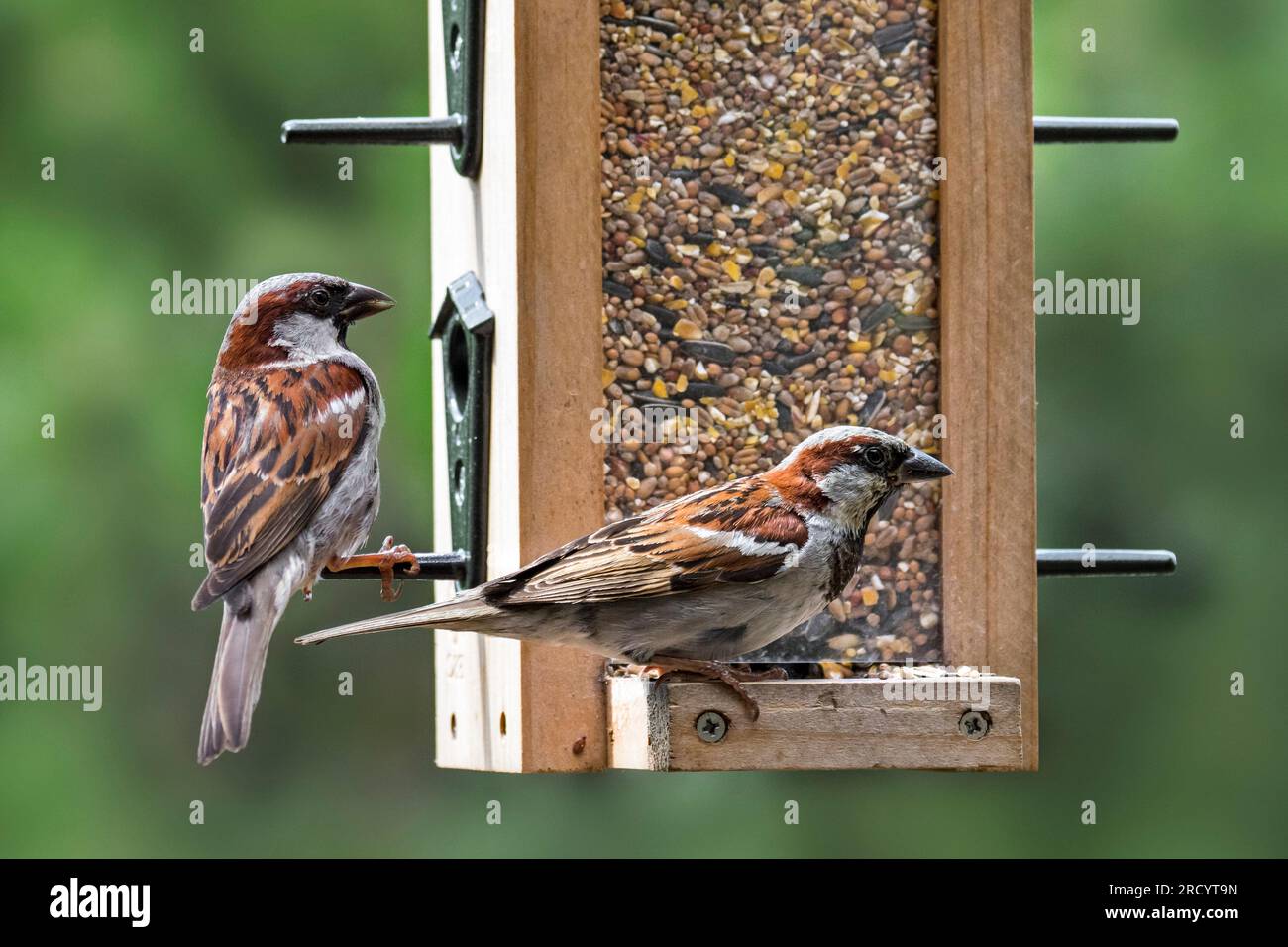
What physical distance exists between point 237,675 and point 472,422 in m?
0.95

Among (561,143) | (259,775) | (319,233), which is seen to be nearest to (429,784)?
(259,775)

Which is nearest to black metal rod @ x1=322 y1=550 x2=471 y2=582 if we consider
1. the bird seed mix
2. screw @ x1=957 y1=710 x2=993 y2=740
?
the bird seed mix

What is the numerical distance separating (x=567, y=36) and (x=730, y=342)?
0.90m

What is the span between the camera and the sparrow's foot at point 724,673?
14.6 ft

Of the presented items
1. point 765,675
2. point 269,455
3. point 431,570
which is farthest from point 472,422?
point 765,675

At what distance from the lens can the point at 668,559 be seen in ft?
15.2

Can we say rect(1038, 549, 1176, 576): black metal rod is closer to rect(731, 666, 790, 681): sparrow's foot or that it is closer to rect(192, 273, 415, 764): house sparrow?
rect(731, 666, 790, 681): sparrow's foot

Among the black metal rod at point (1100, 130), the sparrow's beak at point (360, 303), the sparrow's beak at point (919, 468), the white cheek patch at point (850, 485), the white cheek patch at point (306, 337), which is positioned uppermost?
the black metal rod at point (1100, 130)

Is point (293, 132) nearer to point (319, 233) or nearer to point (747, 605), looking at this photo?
point (747, 605)

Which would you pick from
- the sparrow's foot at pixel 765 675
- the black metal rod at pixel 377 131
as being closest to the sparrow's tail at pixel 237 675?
the sparrow's foot at pixel 765 675

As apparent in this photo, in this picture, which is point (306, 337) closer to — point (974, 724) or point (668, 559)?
point (668, 559)

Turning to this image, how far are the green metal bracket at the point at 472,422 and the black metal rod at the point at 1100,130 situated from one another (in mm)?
1608

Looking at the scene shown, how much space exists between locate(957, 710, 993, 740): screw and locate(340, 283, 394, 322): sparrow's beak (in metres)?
2.18

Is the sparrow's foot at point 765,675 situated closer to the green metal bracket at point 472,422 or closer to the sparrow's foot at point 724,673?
the sparrow's foot at point 724,673
